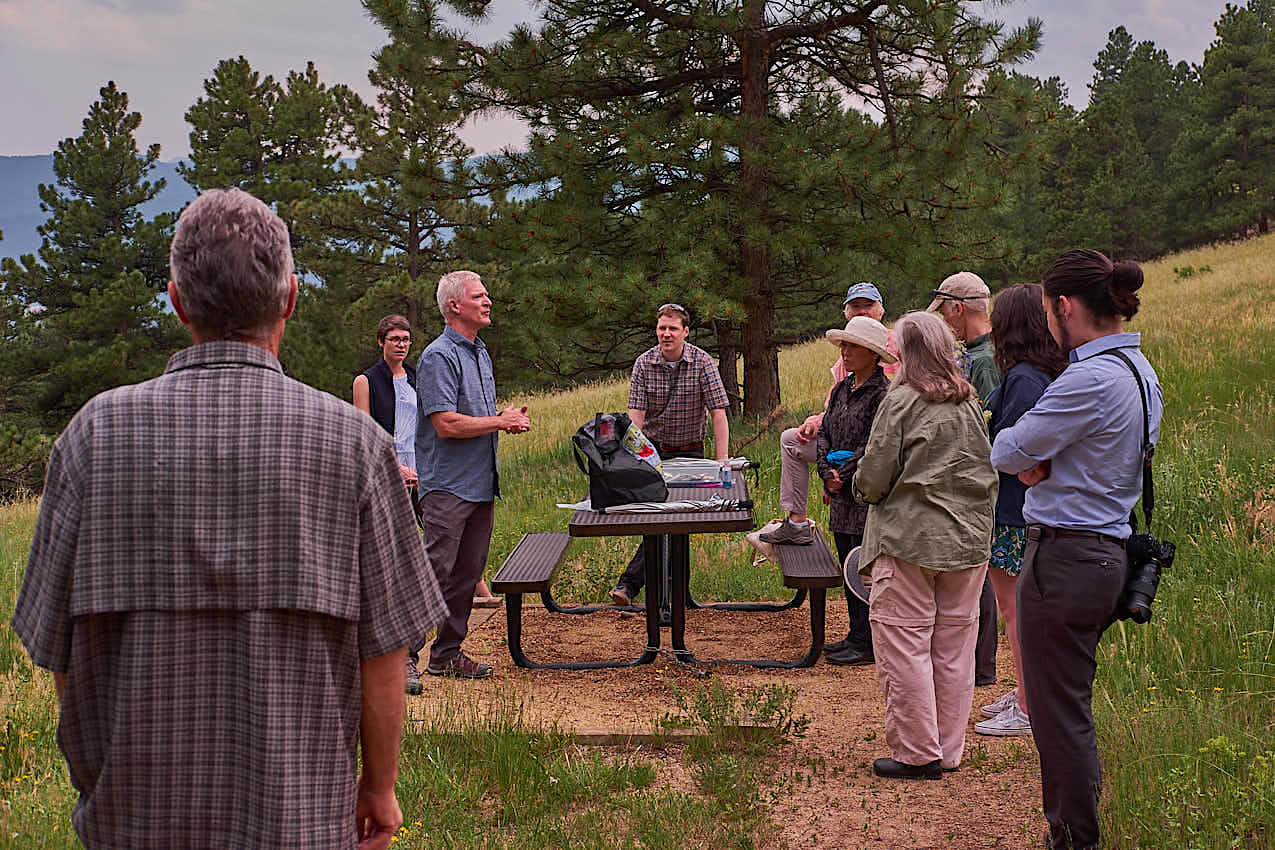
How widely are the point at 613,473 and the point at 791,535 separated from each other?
1.47m

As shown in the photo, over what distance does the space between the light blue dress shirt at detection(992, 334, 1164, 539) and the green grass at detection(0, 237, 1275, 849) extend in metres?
1.03

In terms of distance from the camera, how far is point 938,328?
4.59 m

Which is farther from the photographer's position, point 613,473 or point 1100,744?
point 613,473

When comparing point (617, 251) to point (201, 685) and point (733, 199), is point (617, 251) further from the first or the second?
point (201, 685)

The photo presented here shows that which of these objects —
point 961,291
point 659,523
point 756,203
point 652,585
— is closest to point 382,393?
point 652,585

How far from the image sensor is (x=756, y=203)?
471 inches

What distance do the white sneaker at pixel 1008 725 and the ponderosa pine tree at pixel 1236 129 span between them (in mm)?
37370

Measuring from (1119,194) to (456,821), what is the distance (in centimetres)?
3995

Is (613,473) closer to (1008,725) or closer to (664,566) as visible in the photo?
→ (664,566)

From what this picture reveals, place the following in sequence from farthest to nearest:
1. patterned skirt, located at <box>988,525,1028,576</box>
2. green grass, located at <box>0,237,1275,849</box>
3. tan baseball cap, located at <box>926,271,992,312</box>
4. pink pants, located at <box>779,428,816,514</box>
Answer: pink pants, located at <box>779,428,816,514</box> → tan baseball cap, located at <box>926,271,992,312</box> → patterned skirt, located at <box>988,525,1028,576</box> → green grass, located at <box>0,237,1275,849</box>

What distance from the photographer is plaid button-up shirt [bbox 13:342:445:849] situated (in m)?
1.83

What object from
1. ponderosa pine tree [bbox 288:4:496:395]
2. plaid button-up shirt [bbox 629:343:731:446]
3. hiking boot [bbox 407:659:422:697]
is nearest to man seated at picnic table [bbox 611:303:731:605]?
plaid button-up shirt [bbox 629:343:731:446]

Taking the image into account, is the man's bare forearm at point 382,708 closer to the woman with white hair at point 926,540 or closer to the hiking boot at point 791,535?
the woman with white hair at point 926,540

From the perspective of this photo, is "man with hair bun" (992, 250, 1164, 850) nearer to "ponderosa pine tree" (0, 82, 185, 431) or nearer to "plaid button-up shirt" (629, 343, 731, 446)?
"plaid button-up shirt" (629, 343, 731, 446)
